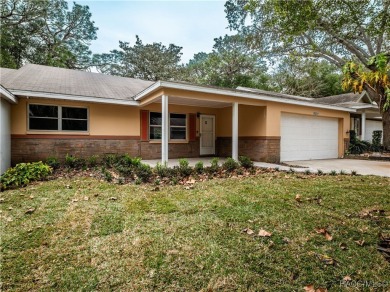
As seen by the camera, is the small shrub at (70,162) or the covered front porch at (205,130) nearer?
the small shrub at (70,162)

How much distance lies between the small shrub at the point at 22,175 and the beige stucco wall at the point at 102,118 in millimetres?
2999

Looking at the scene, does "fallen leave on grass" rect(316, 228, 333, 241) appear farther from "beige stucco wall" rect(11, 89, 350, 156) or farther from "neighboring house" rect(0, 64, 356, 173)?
"beige stucco wall" rect(11, 89, 350, 156)

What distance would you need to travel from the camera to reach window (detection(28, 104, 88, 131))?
28.8 ft

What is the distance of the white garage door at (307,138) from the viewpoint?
10.7 m

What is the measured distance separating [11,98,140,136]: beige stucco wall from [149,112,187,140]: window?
0.73 m

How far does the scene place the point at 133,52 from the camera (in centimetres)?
2778

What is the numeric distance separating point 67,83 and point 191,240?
984 centimetres

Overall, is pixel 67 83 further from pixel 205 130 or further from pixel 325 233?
pixel 325 233

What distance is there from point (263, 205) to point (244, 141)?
7158 mm

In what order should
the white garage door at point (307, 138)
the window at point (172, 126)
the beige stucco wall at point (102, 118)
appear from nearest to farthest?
the beige stucco wall at point (102, 118)
the white garage door at point (307, 138)
the window at point (172, 126)

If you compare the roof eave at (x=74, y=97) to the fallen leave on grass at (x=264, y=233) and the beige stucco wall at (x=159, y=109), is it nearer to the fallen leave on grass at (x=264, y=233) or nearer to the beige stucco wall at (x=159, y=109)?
the beige stucco wall at (x=159, y=109)

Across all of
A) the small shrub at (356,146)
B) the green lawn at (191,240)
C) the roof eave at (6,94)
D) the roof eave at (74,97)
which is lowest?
the green lawn at (191,240)

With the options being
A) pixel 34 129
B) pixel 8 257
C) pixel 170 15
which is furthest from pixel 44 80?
pixel 8 257

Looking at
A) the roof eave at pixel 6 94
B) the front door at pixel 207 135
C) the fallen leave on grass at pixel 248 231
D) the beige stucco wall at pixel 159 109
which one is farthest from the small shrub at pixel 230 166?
the roof eave at pixel 6 94
